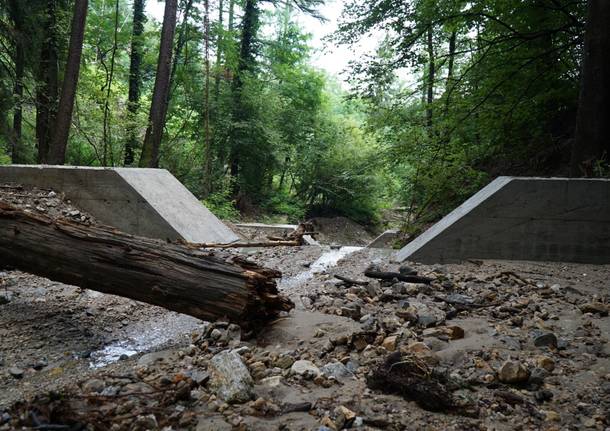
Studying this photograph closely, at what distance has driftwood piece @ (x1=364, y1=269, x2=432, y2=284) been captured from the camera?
15.2ft

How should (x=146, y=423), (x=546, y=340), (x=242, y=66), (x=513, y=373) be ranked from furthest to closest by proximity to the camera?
(x=242, y=66) < (x=546, y=340) < (x=513, y=373) < (x=146, y=423)

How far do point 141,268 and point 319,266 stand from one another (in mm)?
3411

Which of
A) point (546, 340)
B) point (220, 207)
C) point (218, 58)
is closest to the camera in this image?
point (546, 340)

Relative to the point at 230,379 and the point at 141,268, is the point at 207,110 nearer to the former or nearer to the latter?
the point at 141,268

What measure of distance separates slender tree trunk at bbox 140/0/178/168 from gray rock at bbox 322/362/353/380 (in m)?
9.66

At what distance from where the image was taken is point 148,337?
3.80 m

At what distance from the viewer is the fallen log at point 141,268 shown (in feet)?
11.0

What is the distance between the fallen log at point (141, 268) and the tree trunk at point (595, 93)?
534 cm

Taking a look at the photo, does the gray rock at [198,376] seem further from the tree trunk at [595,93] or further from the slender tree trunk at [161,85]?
the slender tree trunk at [161,85]

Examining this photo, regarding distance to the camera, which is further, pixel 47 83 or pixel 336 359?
pixel 47 83

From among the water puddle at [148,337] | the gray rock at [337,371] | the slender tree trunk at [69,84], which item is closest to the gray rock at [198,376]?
the gray rock at [337,371]

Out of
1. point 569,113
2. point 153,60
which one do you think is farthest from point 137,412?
point 153,60

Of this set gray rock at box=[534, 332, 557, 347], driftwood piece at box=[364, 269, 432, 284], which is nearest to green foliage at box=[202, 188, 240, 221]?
driftwood piece at box=[364, 269, 432, 284]

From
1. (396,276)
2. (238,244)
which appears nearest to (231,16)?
(238,244)
